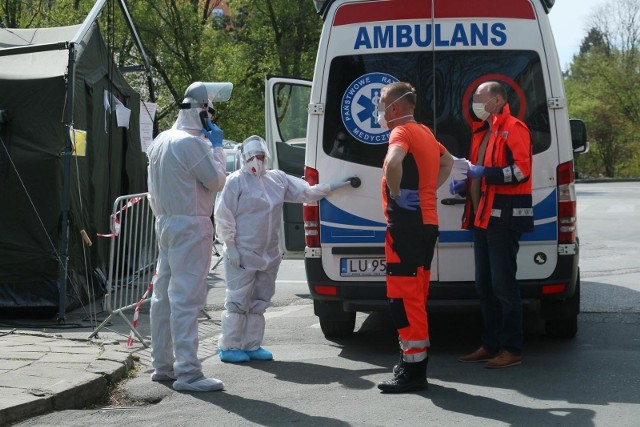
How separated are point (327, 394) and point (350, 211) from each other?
1.61 m

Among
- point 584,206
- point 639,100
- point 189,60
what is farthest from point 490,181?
point 639,100

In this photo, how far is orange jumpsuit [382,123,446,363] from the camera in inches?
249

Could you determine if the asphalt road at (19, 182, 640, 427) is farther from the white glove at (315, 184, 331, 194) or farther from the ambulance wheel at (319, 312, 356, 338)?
the white glove at (315, 184, 331, 194)

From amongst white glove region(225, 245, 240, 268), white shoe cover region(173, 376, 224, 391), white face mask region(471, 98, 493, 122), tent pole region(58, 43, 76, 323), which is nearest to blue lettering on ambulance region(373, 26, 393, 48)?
white face mask region(471, 98, 493, 122)

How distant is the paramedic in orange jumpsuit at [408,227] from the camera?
6289 mm

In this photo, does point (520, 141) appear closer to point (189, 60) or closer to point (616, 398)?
point (616, 398)

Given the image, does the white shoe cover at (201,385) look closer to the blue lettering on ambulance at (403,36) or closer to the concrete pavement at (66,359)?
the concrete pavement at (66,359)

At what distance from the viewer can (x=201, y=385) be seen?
21.6ft

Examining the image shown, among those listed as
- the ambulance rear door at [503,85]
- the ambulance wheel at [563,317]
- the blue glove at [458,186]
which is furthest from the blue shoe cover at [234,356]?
the ambulance wheel at [563,317]

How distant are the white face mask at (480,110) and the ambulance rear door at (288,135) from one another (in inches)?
140

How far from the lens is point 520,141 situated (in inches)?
267

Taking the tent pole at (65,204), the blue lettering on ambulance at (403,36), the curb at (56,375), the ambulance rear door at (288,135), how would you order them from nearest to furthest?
1. the curb at (56,375)
2. the blue lettering on ambulance at (403,36)
3. the tent pole at (65,204)
4. the ambulance rear door at (288,135)

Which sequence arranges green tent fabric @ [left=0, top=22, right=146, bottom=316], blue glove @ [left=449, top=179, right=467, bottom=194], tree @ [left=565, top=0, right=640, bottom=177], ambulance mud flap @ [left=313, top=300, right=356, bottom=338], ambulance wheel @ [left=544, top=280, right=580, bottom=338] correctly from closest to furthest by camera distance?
blue glove @ [left=449, top=179, right=467, bottom=194], ambulance wheel @ [left=544, top=280, right=580, bottom=338], ambulance mud flap @ [left=313, top=300, right=356, bottom=338], green tent fabric @ [left=0, top=22, right=146, bottom=316], tree @ [left=565, top=0, right=640, bottom=177]

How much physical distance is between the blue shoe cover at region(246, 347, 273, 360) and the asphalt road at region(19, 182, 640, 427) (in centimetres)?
9
